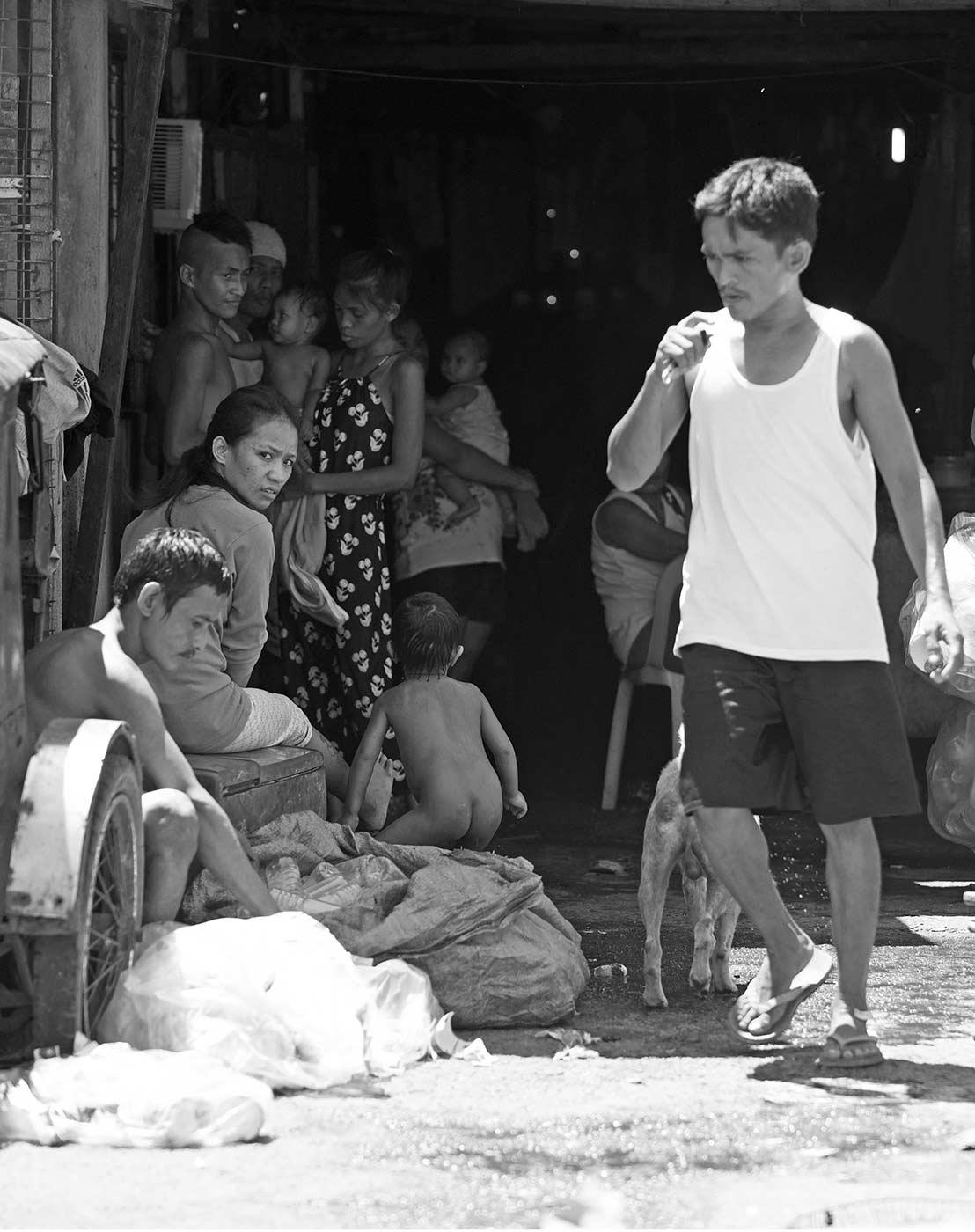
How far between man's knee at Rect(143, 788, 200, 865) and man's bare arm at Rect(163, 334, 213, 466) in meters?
2.37

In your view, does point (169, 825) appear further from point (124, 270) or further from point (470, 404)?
point (470, 404)

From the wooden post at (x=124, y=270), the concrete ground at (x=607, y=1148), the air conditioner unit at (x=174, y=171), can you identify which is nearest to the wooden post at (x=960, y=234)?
the air conditioner unit at (x=174, y=171)

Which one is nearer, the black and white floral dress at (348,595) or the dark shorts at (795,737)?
the dark shorts at (795,737)

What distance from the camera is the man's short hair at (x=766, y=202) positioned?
176 inches

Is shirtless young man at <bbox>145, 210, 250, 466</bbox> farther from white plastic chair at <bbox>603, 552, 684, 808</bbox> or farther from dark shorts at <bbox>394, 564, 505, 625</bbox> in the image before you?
white plastic chair at <bbox>603, 552, 684, 808</bbox>

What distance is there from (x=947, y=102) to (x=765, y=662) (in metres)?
5.56

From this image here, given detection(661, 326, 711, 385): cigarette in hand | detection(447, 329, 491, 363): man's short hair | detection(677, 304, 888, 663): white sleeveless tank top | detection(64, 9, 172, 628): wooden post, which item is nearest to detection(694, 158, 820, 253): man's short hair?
detection(677, 304, 888, 663): white sleeveless tank top

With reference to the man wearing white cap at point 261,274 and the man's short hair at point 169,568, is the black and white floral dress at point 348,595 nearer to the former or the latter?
the man wearing white cap at point 261,274

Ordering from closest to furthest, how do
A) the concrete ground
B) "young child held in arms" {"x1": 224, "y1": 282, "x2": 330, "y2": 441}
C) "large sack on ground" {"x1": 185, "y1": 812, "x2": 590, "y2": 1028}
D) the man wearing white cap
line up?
the concrete ground, "large sack on ground" {"x1": 185, "y1": 812, "x2": 590, "y2": 1028}, "young child held in arms" {"x1": 224, "y1": 282, "x2": 330, "y2": 441}, the man wearing white cap

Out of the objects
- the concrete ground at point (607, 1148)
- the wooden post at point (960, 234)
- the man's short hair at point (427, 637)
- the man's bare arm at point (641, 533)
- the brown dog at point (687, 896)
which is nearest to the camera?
the concrete ground at point (607, 1148)

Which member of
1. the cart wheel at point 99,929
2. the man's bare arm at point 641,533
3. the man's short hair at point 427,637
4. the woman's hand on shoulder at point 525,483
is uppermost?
the woman's hand on shoulder at point 525,483

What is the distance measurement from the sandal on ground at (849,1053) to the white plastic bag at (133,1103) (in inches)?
50.3

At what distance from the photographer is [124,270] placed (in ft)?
20.1

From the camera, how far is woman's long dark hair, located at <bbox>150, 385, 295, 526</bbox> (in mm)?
6074
